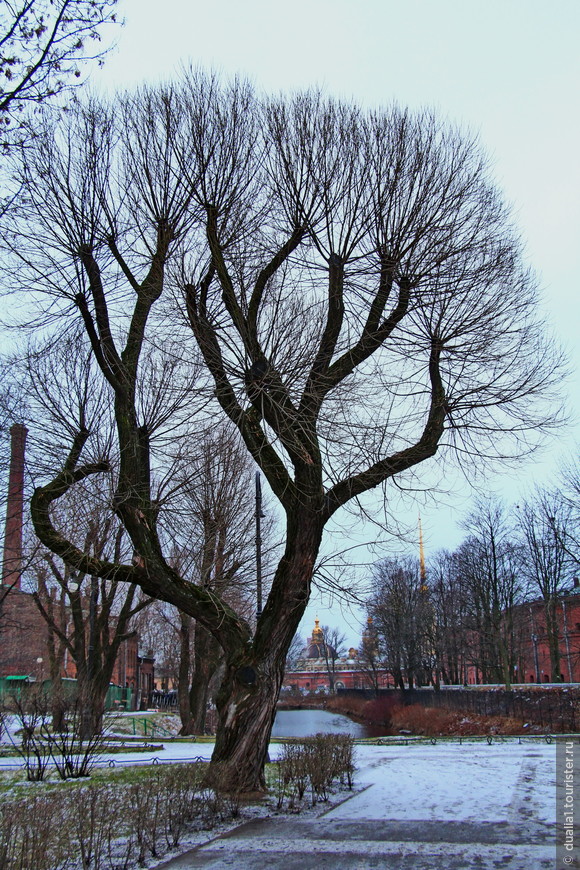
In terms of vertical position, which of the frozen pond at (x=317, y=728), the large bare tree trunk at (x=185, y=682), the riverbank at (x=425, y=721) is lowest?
the frozen pond at (x=317, y=728)

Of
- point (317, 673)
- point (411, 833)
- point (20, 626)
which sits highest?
point (20, 626)

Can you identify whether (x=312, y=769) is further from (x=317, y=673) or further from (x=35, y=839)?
(x=317, y=673)

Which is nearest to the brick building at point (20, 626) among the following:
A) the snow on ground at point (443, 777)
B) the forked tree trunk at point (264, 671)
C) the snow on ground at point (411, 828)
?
the forked tree trunk at point (264, 671)

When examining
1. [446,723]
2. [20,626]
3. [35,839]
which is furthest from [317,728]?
[35,839]

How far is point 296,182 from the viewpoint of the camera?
9305 millimetres

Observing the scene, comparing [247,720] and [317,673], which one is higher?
[247,720]

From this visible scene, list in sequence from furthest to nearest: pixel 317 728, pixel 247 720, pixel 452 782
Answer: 1. pixel 317 728
2. pixel 452 782
3. pixel 247 720

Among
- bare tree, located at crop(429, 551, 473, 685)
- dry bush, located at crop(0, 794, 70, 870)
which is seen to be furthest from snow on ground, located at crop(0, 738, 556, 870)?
bare tree, located at crop(429, 551, 473, 685)

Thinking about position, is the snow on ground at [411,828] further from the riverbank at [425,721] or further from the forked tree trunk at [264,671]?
the riverbank at [425,721]

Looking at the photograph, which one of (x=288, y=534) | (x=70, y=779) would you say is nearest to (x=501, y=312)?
(x=288, y=534)

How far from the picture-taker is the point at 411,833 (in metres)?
6.52

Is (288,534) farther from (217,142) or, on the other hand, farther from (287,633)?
(217,142)

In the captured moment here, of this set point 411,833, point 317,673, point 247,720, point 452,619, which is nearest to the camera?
point 411,833

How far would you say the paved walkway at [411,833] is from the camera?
18.3 ft
